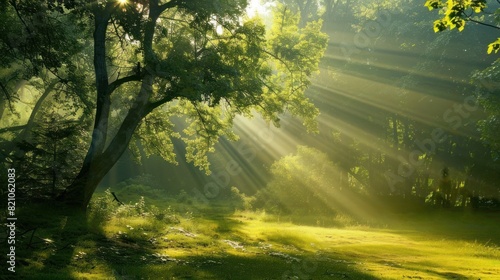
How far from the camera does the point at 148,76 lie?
16.7 metres

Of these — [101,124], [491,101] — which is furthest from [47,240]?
[491,101]

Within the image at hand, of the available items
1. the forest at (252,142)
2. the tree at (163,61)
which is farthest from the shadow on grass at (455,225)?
the tree at (163,61)

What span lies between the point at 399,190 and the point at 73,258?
36.9 m

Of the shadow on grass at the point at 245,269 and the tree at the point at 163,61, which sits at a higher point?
the tree at the point at 163,61

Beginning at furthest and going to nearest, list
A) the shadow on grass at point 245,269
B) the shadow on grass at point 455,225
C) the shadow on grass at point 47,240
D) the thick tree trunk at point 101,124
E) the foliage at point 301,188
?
the foliage at point 301,188 < the shadow on grass at point 455,225 < the thick tree trunk at point 101,124 < the shadow on grass at point 245,269 < the shadow on grass at point 47,240

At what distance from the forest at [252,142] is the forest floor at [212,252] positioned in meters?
0.10

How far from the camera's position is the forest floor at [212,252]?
9570mm

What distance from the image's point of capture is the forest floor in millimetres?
9570

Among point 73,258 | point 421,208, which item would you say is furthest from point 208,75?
point 421,208

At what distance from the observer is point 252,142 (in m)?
51.0

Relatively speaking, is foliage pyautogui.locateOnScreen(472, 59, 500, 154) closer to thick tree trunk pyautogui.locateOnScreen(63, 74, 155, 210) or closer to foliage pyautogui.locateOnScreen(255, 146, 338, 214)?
foliage pyautogui.locateOnScreen(255, 146, 338, 214)

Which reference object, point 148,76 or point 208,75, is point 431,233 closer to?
point 208,75

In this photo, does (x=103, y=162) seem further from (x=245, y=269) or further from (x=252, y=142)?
(x=252, y=142)

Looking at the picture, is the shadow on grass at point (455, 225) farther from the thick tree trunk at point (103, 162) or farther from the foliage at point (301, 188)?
the thick tree trunk at point (103, 162)
